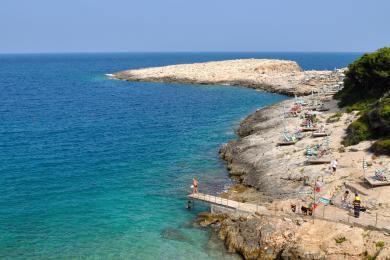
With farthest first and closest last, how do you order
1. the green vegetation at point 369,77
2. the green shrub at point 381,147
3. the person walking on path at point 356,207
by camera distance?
the green vegetation at point 369,77 < the green shrub at point 381,147 < the person walking on path at point 356,207

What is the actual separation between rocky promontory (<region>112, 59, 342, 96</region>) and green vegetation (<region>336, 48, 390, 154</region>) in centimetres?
3456

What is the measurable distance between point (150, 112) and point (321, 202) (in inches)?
2011

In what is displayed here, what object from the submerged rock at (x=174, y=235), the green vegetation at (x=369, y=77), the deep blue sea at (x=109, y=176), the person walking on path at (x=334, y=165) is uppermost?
the green vegetation at (x=369, y=77)

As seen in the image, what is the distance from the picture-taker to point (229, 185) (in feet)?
128

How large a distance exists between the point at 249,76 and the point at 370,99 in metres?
70.2

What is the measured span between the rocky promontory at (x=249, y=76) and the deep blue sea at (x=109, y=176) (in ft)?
67.3

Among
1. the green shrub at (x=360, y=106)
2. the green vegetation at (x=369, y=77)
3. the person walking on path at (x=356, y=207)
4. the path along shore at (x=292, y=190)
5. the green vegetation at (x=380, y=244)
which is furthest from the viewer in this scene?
the green vegetation at (x=369, y=77)

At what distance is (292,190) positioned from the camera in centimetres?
3362

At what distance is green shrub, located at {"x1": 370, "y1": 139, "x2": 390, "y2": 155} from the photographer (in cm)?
3531

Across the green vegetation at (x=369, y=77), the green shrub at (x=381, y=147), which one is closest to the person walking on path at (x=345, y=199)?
the green shrub at (x=381, y=147)

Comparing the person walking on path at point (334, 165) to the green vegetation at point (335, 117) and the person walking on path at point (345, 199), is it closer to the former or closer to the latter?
the person walking on path at point (345, 199)

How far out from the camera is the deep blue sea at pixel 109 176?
29.0 m

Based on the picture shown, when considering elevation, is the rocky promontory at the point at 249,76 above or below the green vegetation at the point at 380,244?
above

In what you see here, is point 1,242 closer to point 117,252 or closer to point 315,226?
point 117,252
